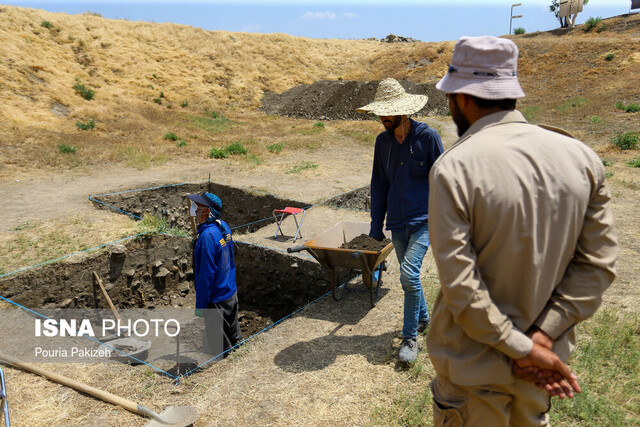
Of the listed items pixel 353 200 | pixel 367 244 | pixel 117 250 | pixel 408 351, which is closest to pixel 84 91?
pixel 353 200

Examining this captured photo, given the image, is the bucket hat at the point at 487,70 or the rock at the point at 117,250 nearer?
the bucket hat at the point at 487,70

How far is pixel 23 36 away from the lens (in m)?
23.4

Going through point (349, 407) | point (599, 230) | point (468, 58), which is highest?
point (468, 58)

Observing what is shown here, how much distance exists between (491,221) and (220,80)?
32657 millimetres

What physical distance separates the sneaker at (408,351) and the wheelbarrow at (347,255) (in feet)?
3.09

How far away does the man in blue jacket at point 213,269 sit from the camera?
4.57 metres

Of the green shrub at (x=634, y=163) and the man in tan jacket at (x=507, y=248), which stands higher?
the man in tan jacket at (x=507, y=248)

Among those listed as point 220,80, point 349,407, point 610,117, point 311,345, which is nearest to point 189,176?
point 311,345

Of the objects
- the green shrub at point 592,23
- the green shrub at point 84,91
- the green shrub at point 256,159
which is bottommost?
the green shrub at point 256,159

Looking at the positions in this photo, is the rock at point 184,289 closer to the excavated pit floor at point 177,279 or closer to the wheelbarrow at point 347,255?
the excavated pit floor at point 177,279

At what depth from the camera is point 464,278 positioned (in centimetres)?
158

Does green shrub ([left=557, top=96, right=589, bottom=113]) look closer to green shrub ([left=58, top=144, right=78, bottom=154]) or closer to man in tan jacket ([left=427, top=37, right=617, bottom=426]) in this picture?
green shrub ([left=58, top=144, right=78, bottom=154])

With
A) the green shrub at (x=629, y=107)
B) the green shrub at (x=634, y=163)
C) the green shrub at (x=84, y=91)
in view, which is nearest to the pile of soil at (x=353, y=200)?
the green shrub at (x=634, y=163)

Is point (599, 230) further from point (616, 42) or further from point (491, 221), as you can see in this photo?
point (616, 42)
